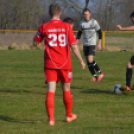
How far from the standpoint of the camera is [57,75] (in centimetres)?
451

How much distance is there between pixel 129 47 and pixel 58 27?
2251 centimetres

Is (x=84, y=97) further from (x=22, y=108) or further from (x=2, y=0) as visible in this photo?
(x=2, y=0)

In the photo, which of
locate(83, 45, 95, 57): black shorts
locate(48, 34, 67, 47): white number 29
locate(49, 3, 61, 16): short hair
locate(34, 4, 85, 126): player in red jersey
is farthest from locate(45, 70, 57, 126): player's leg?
locate(83, 45, 95, 57): black shorts

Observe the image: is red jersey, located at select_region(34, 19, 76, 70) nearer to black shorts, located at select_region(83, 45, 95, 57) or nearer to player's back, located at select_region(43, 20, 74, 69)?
player's back, located at select_region(43, 20, 74, 69)

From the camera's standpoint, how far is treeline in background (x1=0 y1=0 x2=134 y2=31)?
3811cm

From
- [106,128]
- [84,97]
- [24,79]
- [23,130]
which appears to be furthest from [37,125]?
[24,79]

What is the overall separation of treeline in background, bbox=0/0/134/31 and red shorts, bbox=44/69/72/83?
33.8m

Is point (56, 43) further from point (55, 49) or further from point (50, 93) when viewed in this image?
point (50, 93)

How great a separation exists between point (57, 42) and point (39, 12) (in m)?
35.6

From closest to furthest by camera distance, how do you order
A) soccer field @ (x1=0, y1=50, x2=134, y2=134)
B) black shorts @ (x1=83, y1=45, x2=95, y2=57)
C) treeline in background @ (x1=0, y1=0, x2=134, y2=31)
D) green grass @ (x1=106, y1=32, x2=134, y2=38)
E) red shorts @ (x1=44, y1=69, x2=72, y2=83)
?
soccer field @ (x1=0, y1=50, x2=134, y2=134)
red shorts @ (x1=44, y1=69, x2=72, y2=83)
black shorts @ (x1=83, y1=45, x2=95, y2=57)
green grass @ (x1=106, y1=32, x2=134, y2=38)
treeline in background @ (x1=0, y1=0, x2=134, y2=31)

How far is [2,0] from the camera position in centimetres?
3834

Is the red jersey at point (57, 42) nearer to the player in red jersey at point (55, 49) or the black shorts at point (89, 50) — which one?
the player in red jersey at point (55, 49)

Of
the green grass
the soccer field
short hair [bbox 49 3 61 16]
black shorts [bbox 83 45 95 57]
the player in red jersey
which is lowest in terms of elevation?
the soccer field

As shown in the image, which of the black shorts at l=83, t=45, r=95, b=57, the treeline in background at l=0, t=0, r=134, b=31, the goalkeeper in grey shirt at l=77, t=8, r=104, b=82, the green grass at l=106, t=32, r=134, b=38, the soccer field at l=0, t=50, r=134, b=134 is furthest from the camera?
the treeline in background at l=0, t=0, r=134, b=31
